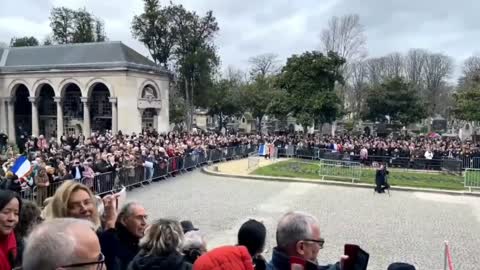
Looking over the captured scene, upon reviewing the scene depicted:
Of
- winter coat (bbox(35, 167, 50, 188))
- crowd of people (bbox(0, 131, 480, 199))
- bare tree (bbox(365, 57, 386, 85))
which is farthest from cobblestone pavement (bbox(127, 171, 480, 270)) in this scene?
bare tree (bbox(365, 57, 386, 85))

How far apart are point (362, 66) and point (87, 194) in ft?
289

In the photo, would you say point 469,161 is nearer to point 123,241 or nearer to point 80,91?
point 123,241

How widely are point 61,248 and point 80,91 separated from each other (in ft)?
152

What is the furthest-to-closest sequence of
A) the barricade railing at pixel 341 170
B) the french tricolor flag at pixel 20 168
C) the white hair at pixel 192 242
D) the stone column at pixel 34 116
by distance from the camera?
the stone column at pixel 34 116, the barricade railing at pixel 341 170, the french tricolor flag at pixel 20 168, the white hair at pixel 192 242

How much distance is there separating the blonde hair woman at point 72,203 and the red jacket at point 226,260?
1.74 meters

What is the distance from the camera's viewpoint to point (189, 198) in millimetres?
17469

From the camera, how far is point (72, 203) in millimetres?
4246

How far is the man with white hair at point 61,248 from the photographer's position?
215cm

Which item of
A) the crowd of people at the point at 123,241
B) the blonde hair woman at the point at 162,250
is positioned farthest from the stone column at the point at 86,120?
the blonde hair woman at the point at 162,250

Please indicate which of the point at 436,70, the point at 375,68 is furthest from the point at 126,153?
the point at 436,70

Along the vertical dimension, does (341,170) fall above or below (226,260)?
below

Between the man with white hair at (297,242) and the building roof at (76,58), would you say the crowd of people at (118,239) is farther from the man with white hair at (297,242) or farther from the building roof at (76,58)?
the building roof at (76,58)

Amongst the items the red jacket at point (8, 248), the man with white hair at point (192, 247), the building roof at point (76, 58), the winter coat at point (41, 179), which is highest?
the building roof at point (76, 58)

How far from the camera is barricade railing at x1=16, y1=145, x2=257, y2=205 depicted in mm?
13617
